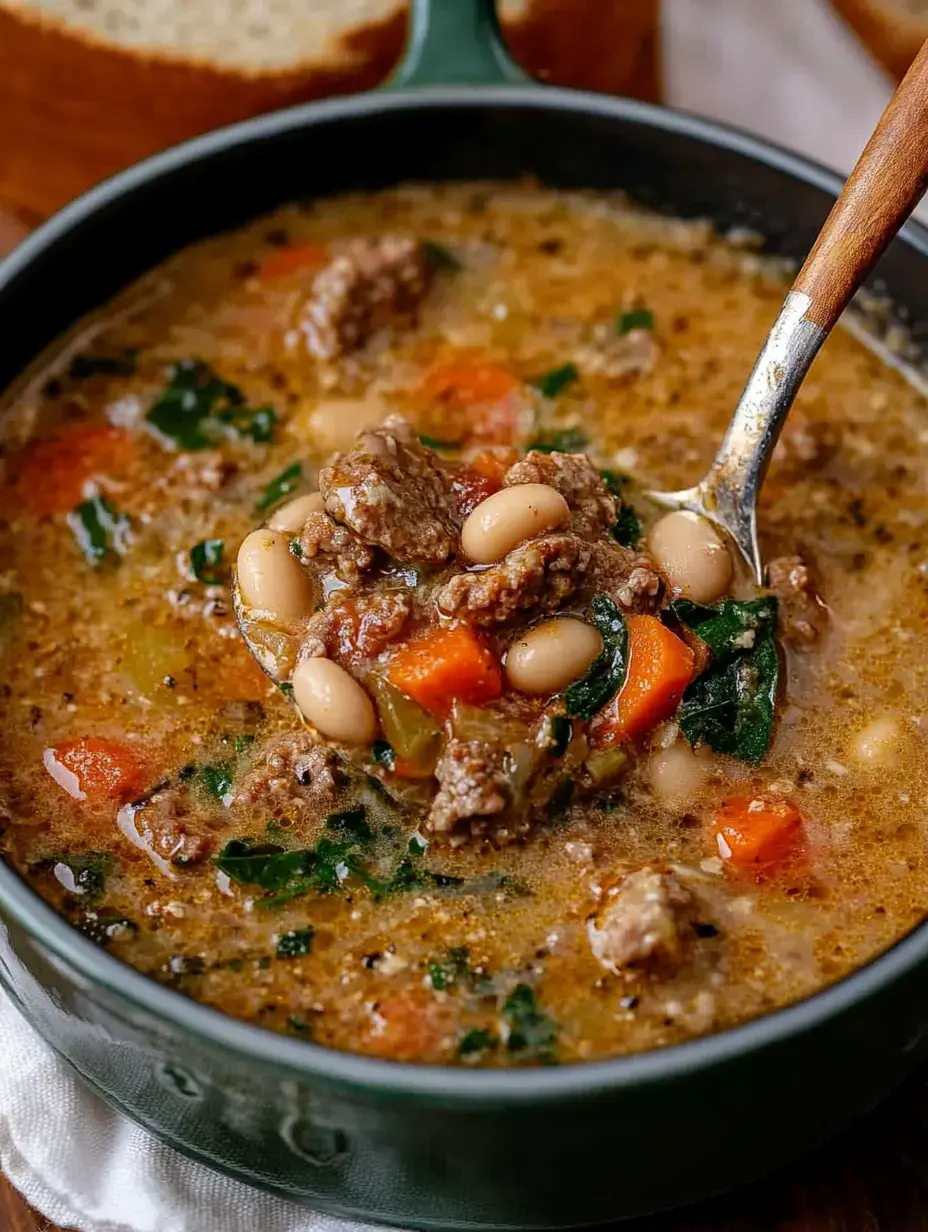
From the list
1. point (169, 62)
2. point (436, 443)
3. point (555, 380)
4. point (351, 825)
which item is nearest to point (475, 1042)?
point (351, 825)

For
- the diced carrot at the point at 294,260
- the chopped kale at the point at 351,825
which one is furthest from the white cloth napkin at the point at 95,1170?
the diced carrot at the point at 294,260

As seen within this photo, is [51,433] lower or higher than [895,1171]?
lower

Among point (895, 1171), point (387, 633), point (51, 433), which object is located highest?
point (387, 633)

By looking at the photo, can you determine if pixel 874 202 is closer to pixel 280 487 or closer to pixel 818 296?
pixel 818 296

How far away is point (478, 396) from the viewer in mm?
3516

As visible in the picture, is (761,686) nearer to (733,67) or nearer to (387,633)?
(387,633)

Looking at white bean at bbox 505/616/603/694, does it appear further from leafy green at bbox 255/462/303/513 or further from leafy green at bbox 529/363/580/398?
leafy green at bbox 529/363/580/398

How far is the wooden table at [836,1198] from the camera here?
2586mm

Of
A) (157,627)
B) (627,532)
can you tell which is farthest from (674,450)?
(157,627)

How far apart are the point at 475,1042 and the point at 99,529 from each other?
4.99 ft

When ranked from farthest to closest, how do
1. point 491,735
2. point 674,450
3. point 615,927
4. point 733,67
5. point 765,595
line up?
point 733,67 < point 674,450 < point 765,595 < point 491,735 < point 615,927

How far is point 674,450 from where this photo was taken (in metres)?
3.42

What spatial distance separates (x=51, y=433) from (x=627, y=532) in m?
1.42

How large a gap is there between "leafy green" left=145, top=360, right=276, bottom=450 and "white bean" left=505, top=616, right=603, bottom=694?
1.06 metres
